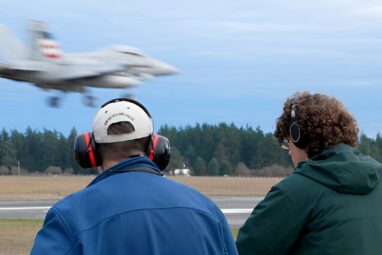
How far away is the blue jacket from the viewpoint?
252cm

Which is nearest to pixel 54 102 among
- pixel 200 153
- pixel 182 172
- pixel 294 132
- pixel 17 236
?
pixel 17 236

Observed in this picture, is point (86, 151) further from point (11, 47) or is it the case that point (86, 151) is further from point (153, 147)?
point (11, 47)

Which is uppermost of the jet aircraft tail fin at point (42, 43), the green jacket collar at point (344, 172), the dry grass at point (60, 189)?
the jet aircraft tail fin at point (42, 43)

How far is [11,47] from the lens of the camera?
41906 millimetres

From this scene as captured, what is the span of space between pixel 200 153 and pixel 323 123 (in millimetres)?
116545

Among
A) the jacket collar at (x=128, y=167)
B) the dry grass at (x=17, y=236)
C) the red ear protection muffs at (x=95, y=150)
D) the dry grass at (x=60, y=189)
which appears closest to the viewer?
the jacket collar at (x=128, y=167)

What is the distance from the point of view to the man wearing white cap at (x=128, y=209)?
252 cm

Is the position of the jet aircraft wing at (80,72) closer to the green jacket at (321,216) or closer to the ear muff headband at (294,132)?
the ear muff headband at (294,132)

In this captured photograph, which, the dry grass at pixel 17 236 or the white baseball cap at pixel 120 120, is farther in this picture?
the dry grass at pixel 17 236

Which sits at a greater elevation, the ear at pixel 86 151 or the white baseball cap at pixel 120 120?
the white baseball cap at pixel 120 120

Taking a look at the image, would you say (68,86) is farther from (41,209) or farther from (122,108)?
(122,108)

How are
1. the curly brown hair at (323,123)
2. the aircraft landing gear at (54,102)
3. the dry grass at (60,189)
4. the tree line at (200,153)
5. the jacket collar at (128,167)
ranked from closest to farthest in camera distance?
the jacket collar at (128,167)
the curly brown hair at (323,123)
the aircraft landing gear at (54,102)
the dry grass at (60,189)
the tree line at (200,153)

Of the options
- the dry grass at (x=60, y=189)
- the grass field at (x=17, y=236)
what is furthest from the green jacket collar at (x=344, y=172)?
the dry grass at (x=60, y=189)

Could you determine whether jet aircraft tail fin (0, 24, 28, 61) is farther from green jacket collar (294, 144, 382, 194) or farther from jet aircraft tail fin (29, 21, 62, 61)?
green jacket collar (294, 144, 382, 194)
